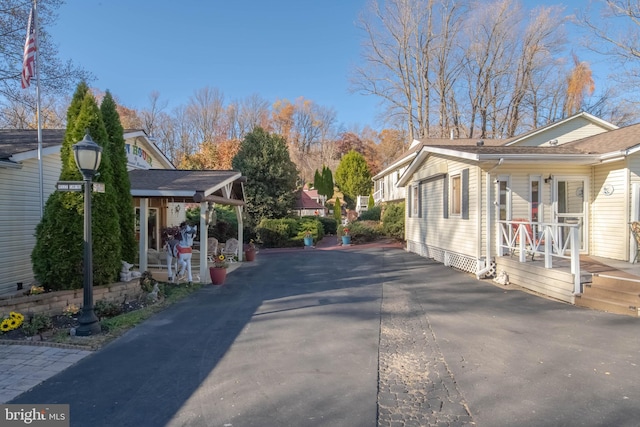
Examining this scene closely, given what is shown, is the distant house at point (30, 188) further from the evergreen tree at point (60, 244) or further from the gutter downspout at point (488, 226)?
the gutter downspout at point (488, 226)

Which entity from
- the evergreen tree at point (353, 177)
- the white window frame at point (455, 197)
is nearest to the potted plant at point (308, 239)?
the white window frame at point (455, 197)

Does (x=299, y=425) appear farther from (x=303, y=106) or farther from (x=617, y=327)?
(x=303, y=106)

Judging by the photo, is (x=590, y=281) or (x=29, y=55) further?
(x=29, y=55)

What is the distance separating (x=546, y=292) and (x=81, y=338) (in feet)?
27.4

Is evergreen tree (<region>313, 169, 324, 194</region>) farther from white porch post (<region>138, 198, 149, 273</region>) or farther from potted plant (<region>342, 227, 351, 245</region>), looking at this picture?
white porch post (<region>138, 198, 149, 273</region>)

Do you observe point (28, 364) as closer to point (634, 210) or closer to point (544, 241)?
point (544, 241)

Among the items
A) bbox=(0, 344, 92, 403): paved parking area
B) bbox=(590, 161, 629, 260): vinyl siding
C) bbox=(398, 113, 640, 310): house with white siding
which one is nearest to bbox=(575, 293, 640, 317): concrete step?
bbox=(398, 113, 640, 310): house with white siding

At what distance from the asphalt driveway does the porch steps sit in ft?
1.03

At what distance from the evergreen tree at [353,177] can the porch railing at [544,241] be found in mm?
32337

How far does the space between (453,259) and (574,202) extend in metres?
3.56

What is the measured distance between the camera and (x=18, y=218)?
28.0 ft

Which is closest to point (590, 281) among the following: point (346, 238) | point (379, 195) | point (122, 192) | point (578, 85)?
point (122, 192)

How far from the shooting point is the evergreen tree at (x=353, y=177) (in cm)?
4266

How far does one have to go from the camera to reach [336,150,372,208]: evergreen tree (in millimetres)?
42656
